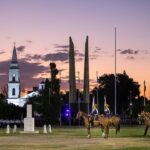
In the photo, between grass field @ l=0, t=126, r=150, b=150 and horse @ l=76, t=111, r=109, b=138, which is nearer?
grass field @ l=0, t=126, r=150, b=150

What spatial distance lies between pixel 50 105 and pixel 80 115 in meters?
102

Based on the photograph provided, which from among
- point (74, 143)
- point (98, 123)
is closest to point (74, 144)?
point (74, 143)

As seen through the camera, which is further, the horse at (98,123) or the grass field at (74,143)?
the horse at (98,123)

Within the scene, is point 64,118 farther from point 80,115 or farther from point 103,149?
point 103,149

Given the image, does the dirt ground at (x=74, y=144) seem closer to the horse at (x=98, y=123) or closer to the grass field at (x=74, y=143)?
the grass field at (x=74, y=143)

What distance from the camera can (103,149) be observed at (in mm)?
36344

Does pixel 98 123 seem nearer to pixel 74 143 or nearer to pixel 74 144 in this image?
pixel 74 143

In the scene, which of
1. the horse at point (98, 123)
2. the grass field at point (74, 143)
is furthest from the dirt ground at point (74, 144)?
the horse at point (98, 123)

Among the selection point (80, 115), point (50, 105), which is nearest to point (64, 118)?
point (50, 105)

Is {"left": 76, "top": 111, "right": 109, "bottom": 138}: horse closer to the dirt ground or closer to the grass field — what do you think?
the grass field

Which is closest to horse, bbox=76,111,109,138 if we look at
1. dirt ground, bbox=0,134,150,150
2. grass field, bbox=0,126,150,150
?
grass field, bbox=0,126,150,150

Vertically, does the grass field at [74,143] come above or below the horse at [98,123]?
below

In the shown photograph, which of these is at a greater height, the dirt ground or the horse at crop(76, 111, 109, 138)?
the horse at crop(76, 111, 109, 138)

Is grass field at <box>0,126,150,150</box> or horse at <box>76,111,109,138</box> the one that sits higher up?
horse at <box>76,111,109,138</box>
